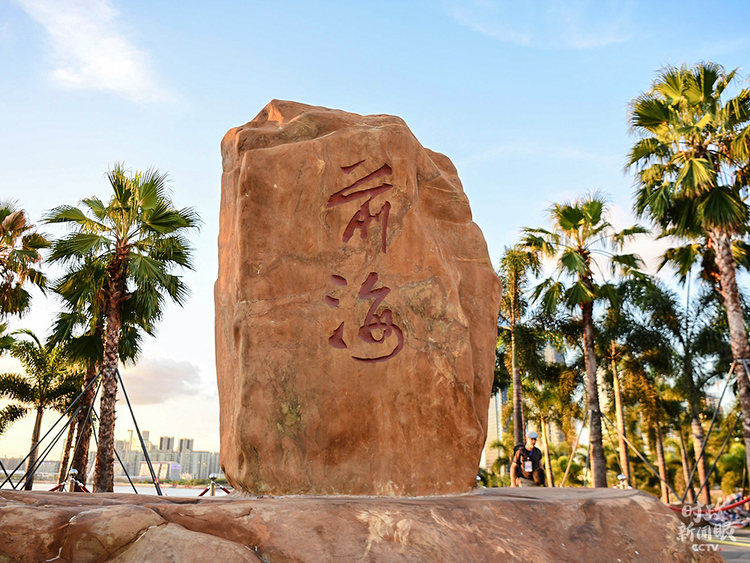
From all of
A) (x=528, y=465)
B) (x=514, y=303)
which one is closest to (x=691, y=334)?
(x=514, y=303)

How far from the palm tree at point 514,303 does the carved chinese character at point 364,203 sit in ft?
44.7

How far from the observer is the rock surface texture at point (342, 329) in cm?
482

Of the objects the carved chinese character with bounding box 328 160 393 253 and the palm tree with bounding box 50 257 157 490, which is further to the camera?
the palm tree with bounding box 50 257 157 490

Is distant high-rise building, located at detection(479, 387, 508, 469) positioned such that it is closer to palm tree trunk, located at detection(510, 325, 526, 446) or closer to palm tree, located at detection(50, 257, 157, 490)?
palm tree trunk, located at detection(510, 325, 526, 446)

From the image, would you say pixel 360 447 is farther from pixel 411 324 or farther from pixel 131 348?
pixel 131 348

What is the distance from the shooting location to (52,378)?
2236cm

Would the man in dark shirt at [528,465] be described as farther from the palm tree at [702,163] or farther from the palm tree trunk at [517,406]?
the palm tree trunk at [517,406]

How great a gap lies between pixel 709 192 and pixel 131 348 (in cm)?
1369

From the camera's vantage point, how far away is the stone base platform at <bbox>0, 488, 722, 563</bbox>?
3.42 metres

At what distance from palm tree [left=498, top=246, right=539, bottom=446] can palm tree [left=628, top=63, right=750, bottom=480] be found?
5807 mm

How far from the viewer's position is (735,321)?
38.0 feet

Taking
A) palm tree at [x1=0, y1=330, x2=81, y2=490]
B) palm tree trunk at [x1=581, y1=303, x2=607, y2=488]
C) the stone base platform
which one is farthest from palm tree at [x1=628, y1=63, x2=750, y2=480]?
palm tree at [x1=0, y1=330, x2=81, y2=490]

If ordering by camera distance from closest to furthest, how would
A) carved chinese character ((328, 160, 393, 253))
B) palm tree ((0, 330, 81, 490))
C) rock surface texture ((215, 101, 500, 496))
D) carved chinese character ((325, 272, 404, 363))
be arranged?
rock surface texture ((215, 101, 500, 496)), carved chinese character ((325, 272, 404, 363)), carved chinese character ((328, 160, 393, 253)), palm tree ((0, 330, 81, 490))

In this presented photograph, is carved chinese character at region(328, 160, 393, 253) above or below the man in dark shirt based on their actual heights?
above
